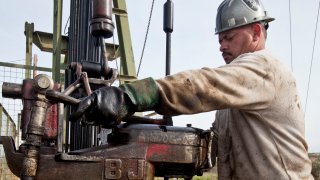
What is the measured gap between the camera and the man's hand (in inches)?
58.1

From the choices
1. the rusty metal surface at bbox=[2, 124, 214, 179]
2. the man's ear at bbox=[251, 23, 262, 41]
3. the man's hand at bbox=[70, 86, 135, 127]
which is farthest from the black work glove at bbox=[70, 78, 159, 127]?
the man's ear at bbox=[251, 23, 262, 41]

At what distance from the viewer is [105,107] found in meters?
1.49

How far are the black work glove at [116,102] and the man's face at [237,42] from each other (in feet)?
2.84

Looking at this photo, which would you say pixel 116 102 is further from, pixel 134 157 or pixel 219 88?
pixel 219 88

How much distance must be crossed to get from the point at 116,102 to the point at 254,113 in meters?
0.76

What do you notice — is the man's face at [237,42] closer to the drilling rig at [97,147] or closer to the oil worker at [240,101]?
the oil worker at [240,101]

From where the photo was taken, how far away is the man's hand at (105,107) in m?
1.48

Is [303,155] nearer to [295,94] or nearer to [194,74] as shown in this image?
[295,94]

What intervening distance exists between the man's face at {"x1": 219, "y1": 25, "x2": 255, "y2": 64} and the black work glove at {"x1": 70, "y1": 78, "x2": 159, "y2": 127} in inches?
34.1

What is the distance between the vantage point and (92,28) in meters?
2.31

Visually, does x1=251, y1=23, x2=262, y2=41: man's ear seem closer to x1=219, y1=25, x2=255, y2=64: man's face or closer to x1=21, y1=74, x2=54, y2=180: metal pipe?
x1=219, y1=25, x2=255, y2=64: man's face

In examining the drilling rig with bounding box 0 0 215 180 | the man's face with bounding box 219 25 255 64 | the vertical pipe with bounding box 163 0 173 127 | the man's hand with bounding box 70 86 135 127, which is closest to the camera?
the man's hand with bounding box 70 86 135 127

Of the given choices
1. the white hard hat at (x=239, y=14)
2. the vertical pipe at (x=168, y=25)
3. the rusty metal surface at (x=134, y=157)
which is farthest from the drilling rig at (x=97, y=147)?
the vertical pipe at (x=168, y=25)

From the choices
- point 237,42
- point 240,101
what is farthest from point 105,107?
point 237,42
